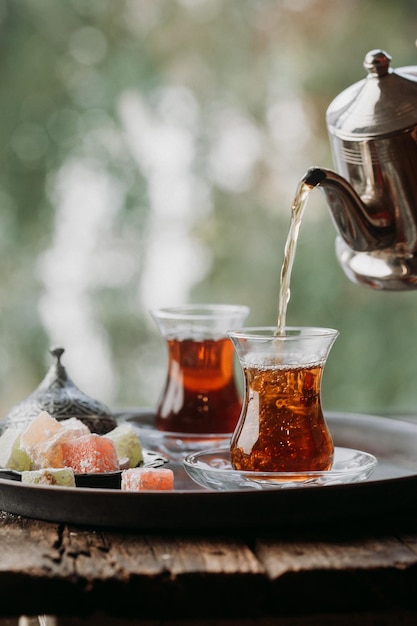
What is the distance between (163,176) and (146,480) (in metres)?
3.02

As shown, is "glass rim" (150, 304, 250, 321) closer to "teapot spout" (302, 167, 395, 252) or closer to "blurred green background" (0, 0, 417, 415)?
"teapot spout" (302, 167, 395, 252)

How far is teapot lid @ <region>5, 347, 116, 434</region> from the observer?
4.72ft

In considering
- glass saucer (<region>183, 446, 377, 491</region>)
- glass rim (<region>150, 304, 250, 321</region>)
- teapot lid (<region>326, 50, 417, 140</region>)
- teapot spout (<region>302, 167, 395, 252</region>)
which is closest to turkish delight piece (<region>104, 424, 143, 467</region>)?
glass saucer (<region>183, 446, 377, 491</region>)

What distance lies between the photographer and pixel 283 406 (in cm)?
123

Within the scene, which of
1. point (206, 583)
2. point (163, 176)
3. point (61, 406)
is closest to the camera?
point (206, 583)

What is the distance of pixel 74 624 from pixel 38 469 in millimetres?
261

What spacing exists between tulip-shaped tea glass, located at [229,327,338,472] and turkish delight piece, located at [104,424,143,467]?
15cm

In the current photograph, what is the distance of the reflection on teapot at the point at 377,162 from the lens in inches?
57.6

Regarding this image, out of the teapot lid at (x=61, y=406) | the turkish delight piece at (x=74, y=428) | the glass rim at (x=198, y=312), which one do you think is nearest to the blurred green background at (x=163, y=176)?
→ the glass rim at (x=198, y=312)

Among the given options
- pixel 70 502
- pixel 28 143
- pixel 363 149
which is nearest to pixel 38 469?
pixel 70 502

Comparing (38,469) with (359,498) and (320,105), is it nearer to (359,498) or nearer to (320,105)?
(359,498)

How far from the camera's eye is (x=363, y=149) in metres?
1.48

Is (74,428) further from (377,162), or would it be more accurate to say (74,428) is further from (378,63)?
(378,63)

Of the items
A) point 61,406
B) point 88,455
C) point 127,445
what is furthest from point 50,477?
point 61,406
